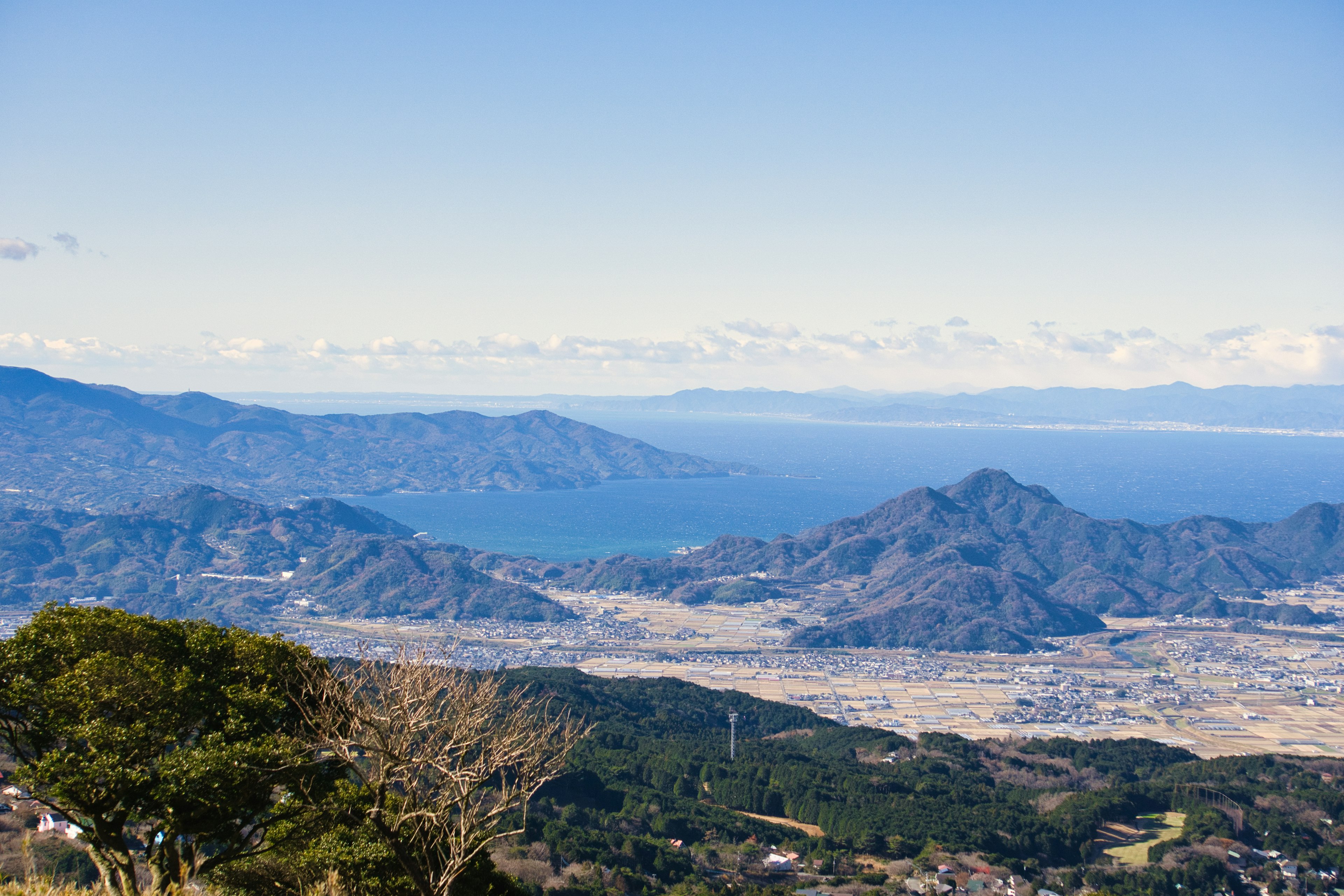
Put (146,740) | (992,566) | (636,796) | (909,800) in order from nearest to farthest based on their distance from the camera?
1. (146,740)
2. (636,796)
3. (909,800)
4. (992,566)

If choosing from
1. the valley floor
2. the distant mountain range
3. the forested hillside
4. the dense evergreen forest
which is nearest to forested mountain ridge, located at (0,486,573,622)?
the distant mountain range

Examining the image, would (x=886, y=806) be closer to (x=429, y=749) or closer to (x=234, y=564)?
(x=429, y=749)

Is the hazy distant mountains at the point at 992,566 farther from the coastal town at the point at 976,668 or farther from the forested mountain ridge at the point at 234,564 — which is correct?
the forested mountain ridge at the point at 234,564

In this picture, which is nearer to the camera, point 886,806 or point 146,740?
point 146,740

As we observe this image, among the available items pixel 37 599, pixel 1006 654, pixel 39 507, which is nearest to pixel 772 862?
pixel 1006 654

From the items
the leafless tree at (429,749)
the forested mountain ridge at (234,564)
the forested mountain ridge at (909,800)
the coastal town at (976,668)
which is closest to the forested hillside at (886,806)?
the forested mountain ridge at (909,800)

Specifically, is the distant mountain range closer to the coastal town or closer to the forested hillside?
the coastal town

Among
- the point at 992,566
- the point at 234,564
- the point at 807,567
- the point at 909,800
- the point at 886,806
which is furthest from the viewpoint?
the point at 234,564

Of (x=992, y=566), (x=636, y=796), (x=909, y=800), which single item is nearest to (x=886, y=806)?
(x=909, y=800)
